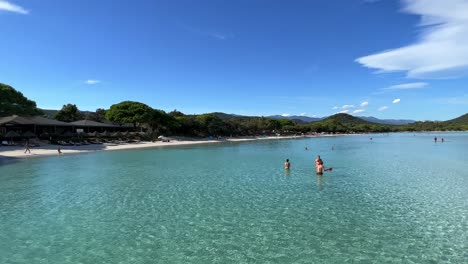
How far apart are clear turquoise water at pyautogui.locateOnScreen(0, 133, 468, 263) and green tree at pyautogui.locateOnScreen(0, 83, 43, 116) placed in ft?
140

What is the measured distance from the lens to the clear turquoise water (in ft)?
25.9

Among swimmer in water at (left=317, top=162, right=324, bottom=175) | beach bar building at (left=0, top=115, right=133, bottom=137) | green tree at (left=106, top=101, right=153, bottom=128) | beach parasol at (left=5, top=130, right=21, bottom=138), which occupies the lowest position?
swimmer in water at (left=317, top=162, right=324, bottom=175)

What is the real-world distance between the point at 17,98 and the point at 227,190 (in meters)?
58.5

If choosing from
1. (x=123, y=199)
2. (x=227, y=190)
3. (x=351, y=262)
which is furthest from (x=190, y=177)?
(x=351, y=262)

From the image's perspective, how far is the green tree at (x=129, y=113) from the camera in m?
69.6

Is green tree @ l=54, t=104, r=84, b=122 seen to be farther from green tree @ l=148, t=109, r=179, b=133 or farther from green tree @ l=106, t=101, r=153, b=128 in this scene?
green tree @ l=148, t=109, r=179, b=133

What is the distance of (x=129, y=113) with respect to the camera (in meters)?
70.4

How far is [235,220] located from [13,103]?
6173 centimetres

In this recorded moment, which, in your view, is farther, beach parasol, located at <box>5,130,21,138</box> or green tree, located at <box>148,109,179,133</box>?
green tree, located at <box>148,109,179,133</box>

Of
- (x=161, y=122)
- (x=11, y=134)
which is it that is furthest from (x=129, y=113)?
(x=11, y=134)

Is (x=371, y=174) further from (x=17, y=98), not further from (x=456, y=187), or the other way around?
(x=17, y=98)

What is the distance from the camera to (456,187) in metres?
16.5

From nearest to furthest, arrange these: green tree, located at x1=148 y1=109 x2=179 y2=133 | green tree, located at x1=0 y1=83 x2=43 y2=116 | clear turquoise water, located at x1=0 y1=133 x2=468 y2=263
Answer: clear turquoise water, located at x1=0 y1=133 x2=468 y2=263
green tree, located at x1=0 y1=83 x2=43 y2=116
green tree, located at x1=148 y1=109 x2=179 y2=133

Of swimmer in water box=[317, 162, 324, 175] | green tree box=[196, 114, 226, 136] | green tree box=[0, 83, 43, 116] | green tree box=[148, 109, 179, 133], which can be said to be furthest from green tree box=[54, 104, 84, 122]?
swimmer in water box=[317, 162, 324, 175]
